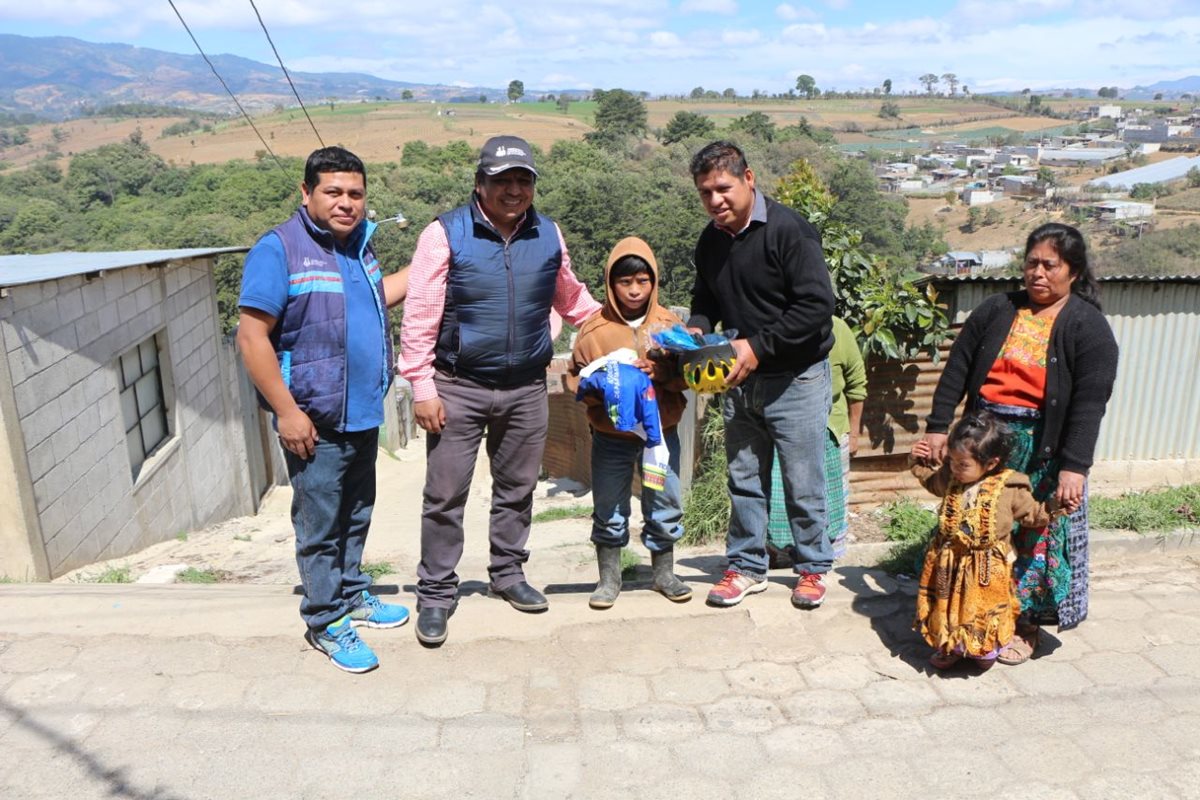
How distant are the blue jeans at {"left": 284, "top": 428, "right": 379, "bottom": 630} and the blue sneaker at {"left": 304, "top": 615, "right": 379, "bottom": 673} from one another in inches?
1.5

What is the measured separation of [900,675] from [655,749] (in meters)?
1.04

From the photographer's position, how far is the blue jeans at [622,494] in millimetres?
3512

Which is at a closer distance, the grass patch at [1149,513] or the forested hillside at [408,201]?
the grass patch at [1149,513]

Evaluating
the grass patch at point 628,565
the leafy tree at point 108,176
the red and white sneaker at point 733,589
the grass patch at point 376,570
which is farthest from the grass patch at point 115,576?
the leafy tree at point 108,176

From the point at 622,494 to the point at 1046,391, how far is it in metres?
1.61

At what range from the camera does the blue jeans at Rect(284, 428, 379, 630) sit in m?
3.09

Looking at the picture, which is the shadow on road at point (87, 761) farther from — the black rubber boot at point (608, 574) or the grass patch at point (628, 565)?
the grass patch at point (628, 565)

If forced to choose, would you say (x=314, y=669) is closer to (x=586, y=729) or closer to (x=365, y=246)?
(x=586, y=729)

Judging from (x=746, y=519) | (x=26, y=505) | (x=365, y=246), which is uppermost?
(x=365, y=246)

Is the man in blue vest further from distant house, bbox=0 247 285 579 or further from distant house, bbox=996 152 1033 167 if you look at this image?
distant house, bbox=996 152 1033 167

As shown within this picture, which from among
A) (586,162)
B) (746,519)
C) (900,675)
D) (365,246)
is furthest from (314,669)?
(586,162)

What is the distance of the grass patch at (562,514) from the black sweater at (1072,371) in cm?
586

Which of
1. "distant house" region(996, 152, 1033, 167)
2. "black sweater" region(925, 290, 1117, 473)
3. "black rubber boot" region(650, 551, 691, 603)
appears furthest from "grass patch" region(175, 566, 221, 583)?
"distant house" region(996, 152, 1033, 167)

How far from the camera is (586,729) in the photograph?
9.62 ft
